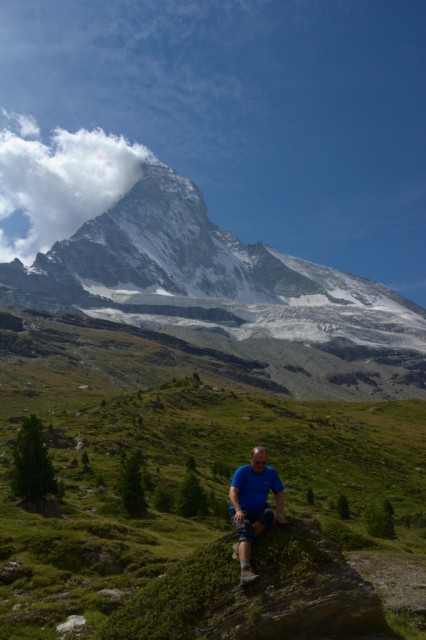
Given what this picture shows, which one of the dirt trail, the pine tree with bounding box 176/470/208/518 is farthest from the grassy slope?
the dirt trail

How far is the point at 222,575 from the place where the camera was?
1345 cm

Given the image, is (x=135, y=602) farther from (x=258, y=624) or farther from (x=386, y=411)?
(x=386, y=411)

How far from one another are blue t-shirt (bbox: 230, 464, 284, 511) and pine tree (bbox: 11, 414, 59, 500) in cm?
2768

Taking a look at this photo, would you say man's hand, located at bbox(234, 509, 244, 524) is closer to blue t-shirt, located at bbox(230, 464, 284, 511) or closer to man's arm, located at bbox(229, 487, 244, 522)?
man's arm, located at bbox(229, 487, 244, 522)

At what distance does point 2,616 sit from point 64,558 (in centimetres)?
627

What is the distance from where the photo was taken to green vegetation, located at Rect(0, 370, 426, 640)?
17.7 metres

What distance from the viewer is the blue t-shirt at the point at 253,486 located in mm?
14195

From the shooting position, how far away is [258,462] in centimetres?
1445

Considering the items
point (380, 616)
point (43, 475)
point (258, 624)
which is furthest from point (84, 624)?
point (43, 475)

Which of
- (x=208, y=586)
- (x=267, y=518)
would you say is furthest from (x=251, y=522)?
Result: (x=208, y=586)

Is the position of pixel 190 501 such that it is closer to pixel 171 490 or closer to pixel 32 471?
pixel 171 490

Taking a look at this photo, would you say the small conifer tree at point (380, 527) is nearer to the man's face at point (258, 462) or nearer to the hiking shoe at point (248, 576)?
the man's face at point (258, 462)

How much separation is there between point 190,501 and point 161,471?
2314 cm

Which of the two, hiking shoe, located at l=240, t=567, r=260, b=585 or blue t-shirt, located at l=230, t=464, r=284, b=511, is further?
blue t-shirt, located at l=230, t=464, r=284, b=511
